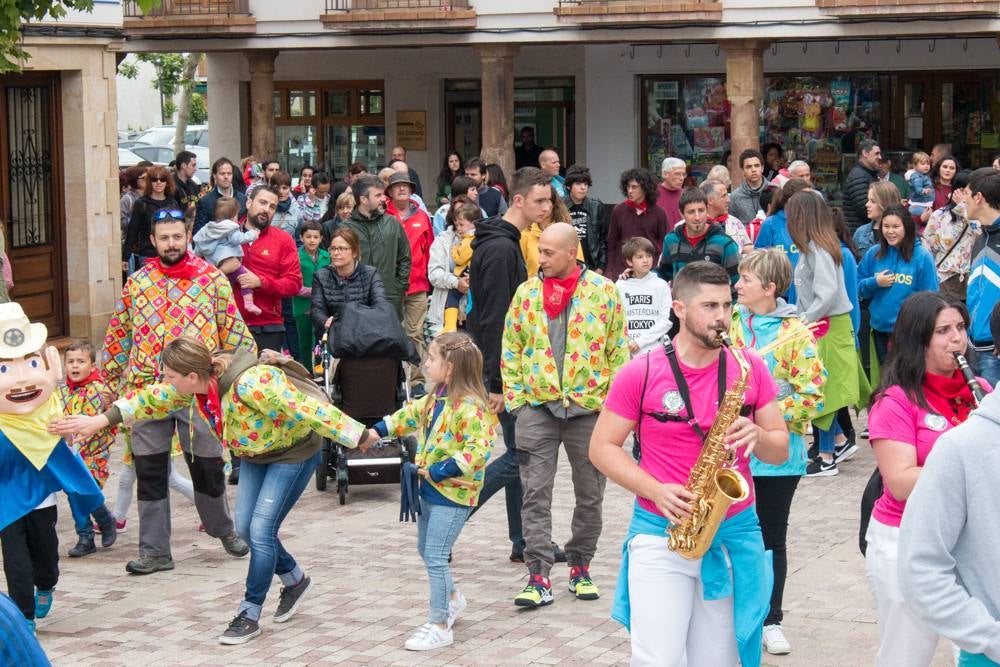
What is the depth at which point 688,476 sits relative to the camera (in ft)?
17.2

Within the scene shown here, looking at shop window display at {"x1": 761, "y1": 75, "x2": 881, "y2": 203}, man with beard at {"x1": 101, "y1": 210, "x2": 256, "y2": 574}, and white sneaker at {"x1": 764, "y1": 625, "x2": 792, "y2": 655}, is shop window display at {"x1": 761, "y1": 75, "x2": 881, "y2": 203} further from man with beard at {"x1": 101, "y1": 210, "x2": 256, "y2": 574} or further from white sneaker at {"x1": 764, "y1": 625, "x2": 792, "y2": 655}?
white sneaker at {"x1": 764, "y1": 625, "x2": 792, "y2": 655}

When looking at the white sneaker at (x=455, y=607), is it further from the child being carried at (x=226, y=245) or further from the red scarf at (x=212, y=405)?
the child being carried at (x=226, y=245)

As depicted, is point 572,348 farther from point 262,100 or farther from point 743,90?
point 262,100

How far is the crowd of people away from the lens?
513 cm

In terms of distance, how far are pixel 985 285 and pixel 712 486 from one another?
156 inches

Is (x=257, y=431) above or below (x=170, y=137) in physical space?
below

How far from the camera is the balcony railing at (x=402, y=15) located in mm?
25125

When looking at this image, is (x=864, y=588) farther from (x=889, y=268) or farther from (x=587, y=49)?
(x=587, y=49)

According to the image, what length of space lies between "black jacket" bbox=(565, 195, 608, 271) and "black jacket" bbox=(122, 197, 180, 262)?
371cm

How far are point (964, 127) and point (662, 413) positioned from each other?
69.6ft

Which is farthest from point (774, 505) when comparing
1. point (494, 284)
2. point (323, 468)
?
point (323, 468)

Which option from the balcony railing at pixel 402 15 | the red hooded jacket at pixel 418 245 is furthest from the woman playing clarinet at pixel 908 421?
the balcony railing at pixel 402 15

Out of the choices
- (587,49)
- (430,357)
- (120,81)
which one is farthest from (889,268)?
(120,81)

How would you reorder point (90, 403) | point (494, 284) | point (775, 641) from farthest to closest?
1. point (90, 403)
2. point (494, 284)
3. point (775, 641)
